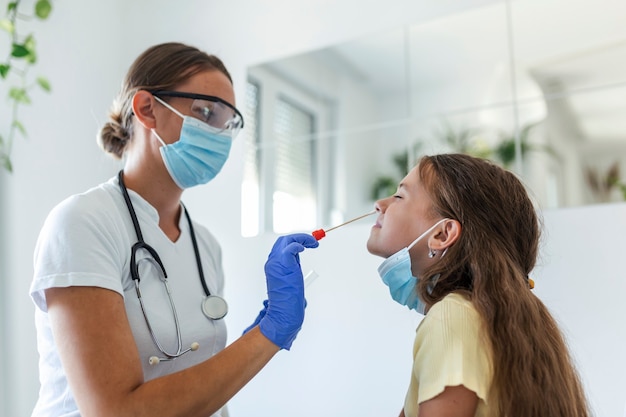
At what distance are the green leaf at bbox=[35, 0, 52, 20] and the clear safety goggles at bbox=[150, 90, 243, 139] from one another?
4.01 feet

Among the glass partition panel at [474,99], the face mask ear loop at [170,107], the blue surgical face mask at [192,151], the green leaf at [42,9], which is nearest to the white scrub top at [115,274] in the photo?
the blue surgical face mask at [192,151]

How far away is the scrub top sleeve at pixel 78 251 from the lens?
1.11 m

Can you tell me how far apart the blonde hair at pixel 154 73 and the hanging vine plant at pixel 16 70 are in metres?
0.98

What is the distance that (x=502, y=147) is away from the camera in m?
1.90

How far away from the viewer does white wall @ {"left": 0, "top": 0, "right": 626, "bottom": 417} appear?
5.76ft

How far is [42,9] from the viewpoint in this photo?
2.32 m

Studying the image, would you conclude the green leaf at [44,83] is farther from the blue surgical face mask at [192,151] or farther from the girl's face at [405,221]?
the girl's face at [405,221]

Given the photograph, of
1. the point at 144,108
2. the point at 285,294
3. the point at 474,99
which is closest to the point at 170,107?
the point at 144,108

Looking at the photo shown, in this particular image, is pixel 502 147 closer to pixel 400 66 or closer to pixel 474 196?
pixel 400 66

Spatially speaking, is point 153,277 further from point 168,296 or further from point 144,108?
point 144,108

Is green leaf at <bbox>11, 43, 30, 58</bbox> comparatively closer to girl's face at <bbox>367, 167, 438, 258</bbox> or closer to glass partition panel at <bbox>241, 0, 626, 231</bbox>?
glass partition panel at <bbox>241, 0, 626, 231</bbox>

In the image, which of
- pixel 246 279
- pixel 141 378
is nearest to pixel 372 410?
pixel 246 279

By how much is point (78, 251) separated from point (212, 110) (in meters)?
0.51

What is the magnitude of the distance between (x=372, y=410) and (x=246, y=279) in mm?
716
